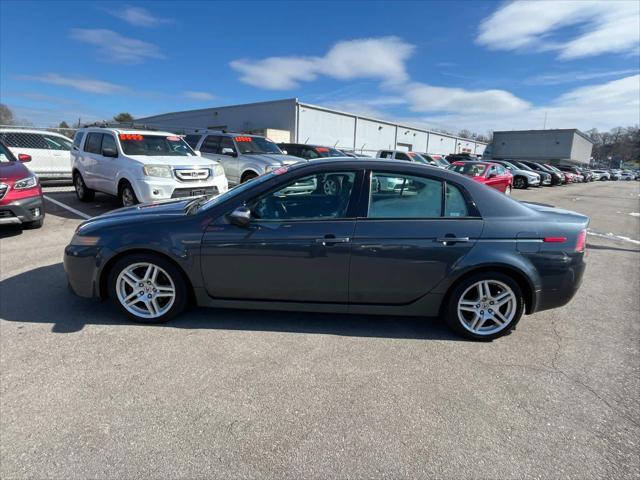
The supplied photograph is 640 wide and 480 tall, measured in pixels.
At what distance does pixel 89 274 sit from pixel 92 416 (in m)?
1.49

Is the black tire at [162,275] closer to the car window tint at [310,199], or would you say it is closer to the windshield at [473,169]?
the car window tint at [310,199]

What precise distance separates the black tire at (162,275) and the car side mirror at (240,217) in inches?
28.4

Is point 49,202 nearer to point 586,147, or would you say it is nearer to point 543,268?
point 543,268

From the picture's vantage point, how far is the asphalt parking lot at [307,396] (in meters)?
2.04

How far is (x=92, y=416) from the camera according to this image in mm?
2311

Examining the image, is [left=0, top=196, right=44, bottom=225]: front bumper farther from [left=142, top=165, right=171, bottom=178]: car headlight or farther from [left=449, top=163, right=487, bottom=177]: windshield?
[left=449, top=163, right=487, bottom=177]: windshield

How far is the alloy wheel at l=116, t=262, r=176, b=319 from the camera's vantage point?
3.39 m

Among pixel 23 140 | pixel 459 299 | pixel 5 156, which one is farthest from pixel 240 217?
pixel 23 140

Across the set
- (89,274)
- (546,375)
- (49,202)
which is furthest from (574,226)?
(49,202)

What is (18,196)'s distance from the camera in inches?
237

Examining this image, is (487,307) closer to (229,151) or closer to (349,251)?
(349,251)

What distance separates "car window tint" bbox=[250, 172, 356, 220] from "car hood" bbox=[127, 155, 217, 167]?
5142mm

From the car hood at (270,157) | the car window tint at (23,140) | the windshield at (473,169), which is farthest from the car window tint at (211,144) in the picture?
the windshield at (473,169)

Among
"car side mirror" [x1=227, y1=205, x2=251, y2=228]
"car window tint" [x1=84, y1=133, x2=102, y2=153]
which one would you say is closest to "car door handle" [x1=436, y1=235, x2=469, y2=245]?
"car side mirror" [x1=227, y1=205, x2=251, y2=228]
